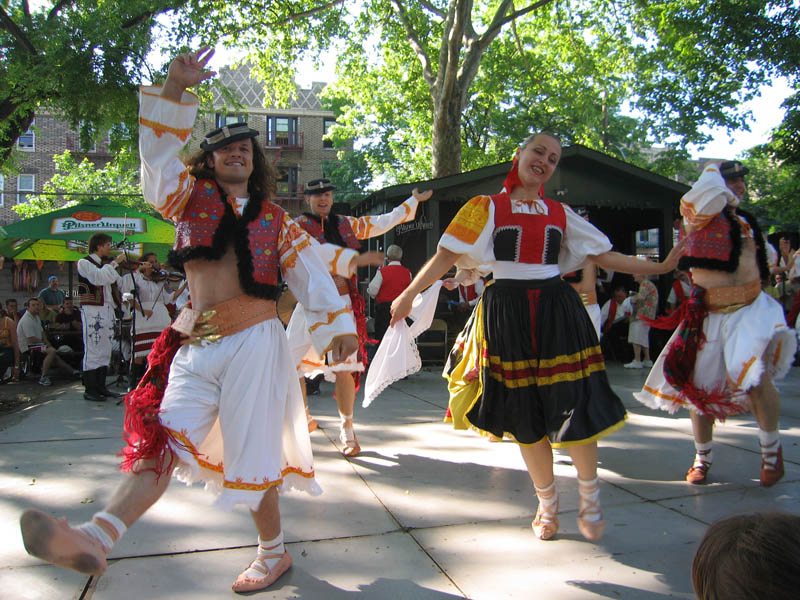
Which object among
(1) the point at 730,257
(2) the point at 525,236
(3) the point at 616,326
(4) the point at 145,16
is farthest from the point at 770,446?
(4) the point at 145,16

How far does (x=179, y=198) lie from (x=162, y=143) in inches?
8.5

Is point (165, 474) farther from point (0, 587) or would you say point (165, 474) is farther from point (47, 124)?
point (47, 124)

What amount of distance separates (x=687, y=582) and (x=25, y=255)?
1342 centimetres

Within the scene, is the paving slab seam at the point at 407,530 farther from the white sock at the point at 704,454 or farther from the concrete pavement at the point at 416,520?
the white sock at the point at 704,454

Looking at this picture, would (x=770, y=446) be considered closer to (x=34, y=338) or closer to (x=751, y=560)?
(x=751, y=560)

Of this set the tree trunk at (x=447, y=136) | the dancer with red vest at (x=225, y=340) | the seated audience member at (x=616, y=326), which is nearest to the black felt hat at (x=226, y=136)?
the dancer with red vest at (x=225, y=340)

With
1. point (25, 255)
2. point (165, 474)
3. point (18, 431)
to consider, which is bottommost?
point (18, 431)

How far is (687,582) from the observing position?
94.6 inches

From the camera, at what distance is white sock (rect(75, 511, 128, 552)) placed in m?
1.85

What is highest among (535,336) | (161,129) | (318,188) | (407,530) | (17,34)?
(17,34)

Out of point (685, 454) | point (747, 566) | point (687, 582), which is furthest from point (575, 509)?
point (747, 566)

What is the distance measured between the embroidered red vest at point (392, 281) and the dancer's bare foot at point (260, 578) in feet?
18.7

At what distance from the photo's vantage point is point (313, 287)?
8.07 ft

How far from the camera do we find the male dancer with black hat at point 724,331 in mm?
3557
